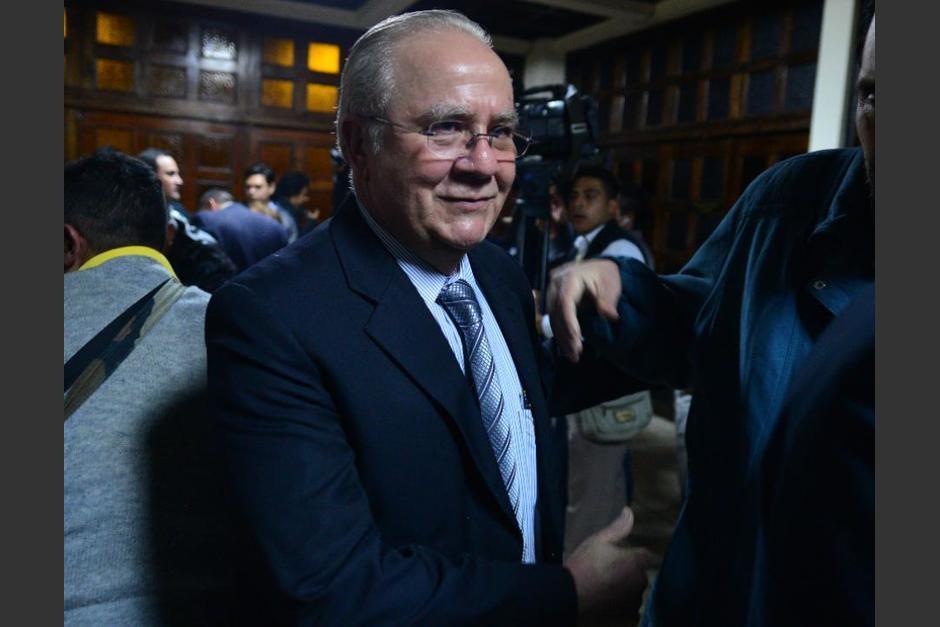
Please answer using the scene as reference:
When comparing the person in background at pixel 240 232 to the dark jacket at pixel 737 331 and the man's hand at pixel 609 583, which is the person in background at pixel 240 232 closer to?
the dark jacket at pixel 737 331

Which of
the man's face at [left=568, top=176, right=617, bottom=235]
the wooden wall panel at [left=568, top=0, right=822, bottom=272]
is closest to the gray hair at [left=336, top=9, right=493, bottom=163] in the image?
the man's face at [left=568, top=176, right=617, bottom=235]

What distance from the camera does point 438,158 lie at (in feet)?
3.74

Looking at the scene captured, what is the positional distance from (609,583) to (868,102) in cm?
76

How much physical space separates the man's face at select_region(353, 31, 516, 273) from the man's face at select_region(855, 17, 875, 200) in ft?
1.73

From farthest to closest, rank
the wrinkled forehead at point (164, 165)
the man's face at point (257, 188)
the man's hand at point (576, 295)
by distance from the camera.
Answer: the man's face at point (257, 188) → the wrinkled forehead at point (164, 165) → the man's hand at point (576, 295)

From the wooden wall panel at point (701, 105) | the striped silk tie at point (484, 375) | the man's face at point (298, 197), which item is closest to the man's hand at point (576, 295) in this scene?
the striped silk tie at point (484, 375)

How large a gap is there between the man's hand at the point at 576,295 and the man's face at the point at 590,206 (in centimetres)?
226

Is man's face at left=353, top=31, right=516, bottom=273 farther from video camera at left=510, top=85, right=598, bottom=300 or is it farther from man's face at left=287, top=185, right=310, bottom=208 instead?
man's face at left=287, top=185, right=310, bottom=208

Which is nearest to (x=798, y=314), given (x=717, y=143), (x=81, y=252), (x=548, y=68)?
(x=81, y=252)

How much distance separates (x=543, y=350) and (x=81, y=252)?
1108mm

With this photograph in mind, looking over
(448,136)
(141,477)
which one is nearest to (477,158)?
(448,136)

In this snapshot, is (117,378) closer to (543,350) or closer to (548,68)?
(543,350)

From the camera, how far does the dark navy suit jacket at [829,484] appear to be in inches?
20.5

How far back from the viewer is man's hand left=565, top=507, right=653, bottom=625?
1046mm
